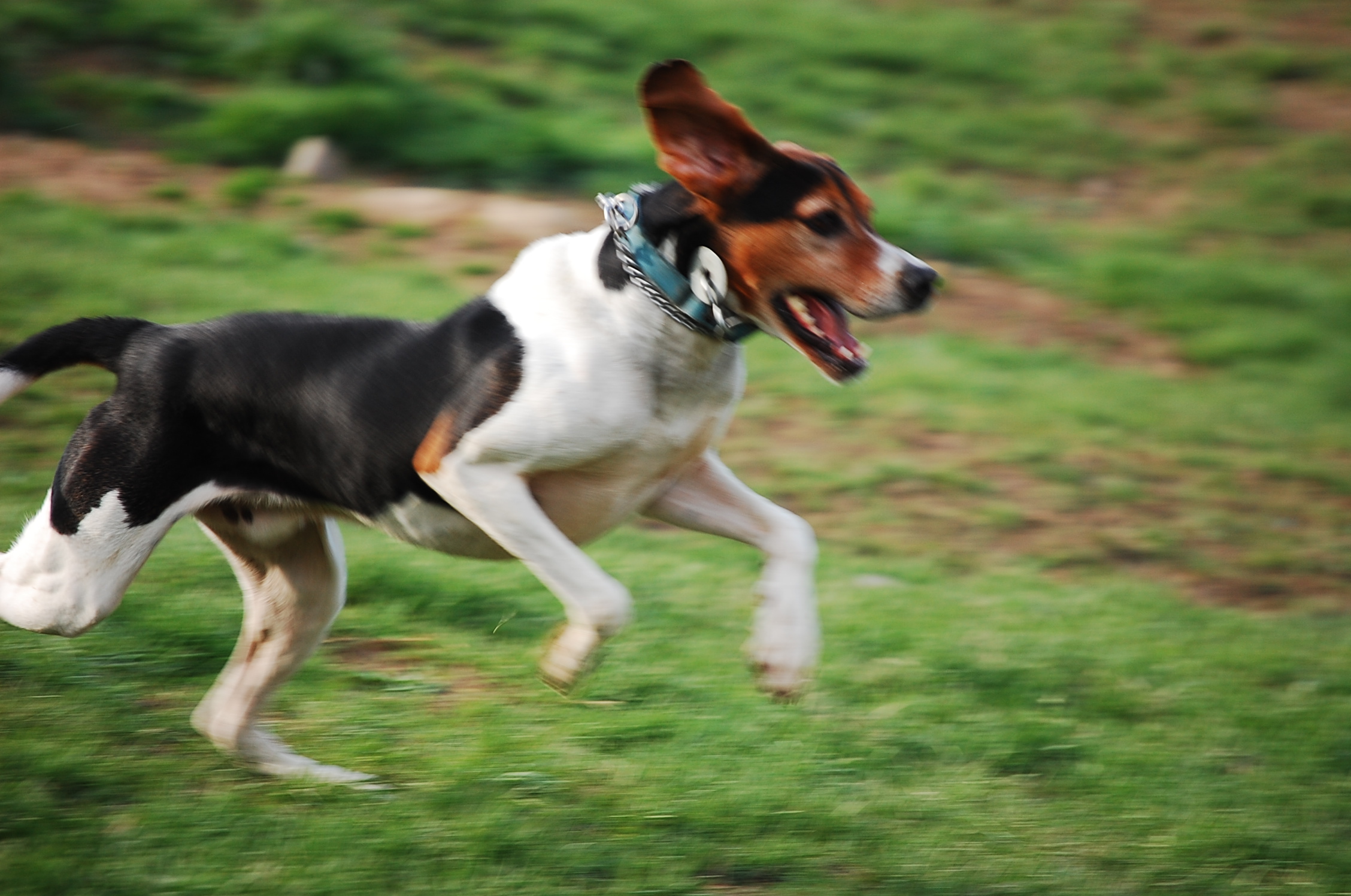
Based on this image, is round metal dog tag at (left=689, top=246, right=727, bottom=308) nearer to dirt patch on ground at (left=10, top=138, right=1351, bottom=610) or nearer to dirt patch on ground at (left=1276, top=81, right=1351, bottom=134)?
dirt patch on ground at (left=10, top=138, right=1351, bottom=610)

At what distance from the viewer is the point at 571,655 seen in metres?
3.57

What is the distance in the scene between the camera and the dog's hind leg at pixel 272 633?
4.11 metres

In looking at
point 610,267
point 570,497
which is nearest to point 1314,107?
point 610,267

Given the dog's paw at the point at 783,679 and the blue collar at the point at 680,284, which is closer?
the blue collar at the point at 680,284

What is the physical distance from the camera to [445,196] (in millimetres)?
10648

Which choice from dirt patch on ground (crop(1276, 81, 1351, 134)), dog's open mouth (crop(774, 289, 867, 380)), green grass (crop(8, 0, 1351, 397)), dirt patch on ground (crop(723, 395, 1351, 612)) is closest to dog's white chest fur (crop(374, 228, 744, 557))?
dog's open mouth (crop(774, 289, 867, 380))

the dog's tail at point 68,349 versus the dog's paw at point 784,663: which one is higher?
the dog's tail at point 68,349

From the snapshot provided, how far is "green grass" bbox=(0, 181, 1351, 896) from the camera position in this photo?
371cm

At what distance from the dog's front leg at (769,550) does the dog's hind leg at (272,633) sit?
1.06 meters

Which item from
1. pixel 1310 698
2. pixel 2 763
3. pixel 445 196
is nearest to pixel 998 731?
pixel 1310 698

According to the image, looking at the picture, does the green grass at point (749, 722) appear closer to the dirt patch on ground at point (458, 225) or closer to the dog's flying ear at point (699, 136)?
the dog's flying ear at point (699, 136)

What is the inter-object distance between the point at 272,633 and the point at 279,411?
0.83 metres

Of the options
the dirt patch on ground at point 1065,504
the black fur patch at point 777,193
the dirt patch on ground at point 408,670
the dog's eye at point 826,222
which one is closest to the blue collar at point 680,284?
the black fur patch at point 777,193

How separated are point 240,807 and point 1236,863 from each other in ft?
9.18
